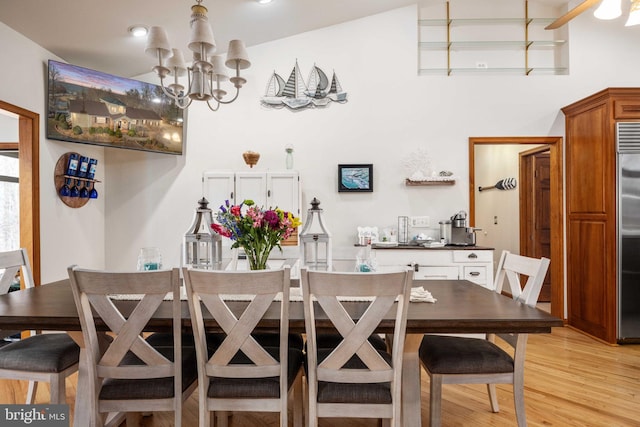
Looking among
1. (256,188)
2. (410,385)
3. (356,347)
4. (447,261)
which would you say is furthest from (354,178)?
(356,347)

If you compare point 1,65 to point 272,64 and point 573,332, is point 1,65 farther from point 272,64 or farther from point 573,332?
point 573,332

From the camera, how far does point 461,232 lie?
13.8ft

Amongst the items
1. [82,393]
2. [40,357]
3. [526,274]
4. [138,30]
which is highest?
[138,30]

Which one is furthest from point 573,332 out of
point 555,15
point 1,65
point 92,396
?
point 1,65

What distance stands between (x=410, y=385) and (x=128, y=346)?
1.20 meters

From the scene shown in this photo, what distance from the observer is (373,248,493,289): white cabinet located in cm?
377

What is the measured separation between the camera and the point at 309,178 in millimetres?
4293

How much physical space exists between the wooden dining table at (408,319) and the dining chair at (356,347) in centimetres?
7

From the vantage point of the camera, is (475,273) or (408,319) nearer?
(408,319)

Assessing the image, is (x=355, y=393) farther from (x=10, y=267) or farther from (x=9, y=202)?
(x=9, y=202)

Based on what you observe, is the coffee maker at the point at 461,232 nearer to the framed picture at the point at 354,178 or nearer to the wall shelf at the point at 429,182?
the wall shelf at the point at 429,182

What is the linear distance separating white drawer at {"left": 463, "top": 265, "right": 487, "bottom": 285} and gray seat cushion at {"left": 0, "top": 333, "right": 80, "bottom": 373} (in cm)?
329

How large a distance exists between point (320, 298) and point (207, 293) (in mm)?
429

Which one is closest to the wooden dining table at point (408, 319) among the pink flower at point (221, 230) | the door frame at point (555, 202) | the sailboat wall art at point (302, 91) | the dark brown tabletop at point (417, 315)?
the dark brown tabletop at point (417, 315)
